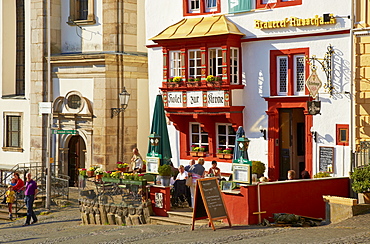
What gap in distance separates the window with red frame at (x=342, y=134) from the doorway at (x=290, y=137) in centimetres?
187

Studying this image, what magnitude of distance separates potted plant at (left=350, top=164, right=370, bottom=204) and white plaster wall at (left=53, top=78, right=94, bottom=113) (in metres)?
13.4

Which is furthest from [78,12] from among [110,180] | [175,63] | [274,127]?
[274,127]

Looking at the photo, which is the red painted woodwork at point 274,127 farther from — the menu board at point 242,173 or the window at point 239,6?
the menu board at point 242,173

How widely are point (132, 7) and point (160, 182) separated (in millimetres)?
10954

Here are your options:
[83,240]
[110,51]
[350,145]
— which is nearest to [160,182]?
[83,240]

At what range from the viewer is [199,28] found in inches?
1005

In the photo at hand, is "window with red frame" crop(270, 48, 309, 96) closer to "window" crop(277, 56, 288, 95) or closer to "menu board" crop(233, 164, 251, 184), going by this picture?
"window" crop(277, 56, 288, 95)

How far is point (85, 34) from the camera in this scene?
31391 millimetres

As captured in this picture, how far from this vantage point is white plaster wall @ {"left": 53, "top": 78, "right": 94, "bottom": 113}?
30831mm

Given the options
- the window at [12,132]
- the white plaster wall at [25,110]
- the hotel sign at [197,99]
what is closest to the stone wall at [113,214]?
the hotel sign at [197,99]

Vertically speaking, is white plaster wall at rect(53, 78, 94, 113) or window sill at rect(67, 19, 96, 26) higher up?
window sill at rect(67, 19, 96, 26)

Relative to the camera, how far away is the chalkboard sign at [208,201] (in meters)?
18.8

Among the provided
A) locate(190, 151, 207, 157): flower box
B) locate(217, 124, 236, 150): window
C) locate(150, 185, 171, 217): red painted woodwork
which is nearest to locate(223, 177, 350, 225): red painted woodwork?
locate(150, 185, 171, 217): red painted woodwork

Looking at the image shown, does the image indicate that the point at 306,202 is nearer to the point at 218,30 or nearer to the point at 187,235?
the point at 187,235
